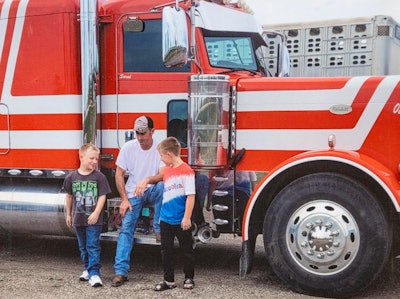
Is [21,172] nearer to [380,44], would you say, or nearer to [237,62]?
[237,62]

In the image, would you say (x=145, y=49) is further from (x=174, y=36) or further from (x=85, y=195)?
(x=85, y=195)

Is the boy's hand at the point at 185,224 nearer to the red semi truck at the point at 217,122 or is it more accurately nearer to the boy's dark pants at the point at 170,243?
the boy's dark pants at the point at 170,243

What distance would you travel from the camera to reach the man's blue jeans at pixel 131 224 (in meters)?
5.77

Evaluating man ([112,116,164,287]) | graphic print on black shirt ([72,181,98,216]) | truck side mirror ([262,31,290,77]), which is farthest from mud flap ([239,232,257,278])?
truck side mirror ([262,31,290,77])

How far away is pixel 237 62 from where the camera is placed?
6.36 m

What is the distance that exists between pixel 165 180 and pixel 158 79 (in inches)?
42.0

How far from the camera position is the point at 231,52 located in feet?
20.7

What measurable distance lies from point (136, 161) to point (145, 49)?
1.09 meters

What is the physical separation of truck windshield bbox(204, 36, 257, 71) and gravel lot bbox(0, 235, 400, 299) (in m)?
2.01

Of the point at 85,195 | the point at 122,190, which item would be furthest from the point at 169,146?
the point at 85,195

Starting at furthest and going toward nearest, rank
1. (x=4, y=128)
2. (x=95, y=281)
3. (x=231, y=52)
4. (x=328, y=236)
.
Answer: (x=4, y=128) → (x=231, y=52) → (x=95, y=281) → (x=328, y=236)

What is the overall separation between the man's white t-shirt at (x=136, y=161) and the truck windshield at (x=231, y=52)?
1.03 m

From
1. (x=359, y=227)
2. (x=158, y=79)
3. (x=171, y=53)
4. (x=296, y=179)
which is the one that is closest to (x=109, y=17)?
(x=158, y=79)

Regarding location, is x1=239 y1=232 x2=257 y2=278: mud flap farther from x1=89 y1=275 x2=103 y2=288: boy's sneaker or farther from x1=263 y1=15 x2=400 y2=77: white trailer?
x1=263 y1=15 x2=400 y2=77: white trailer
